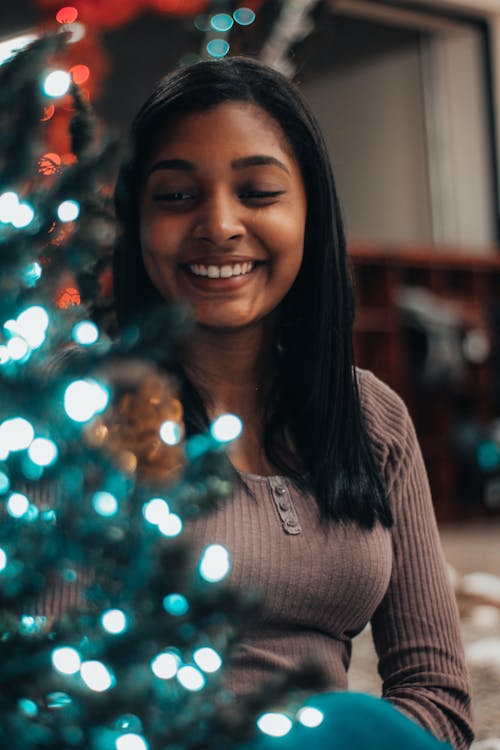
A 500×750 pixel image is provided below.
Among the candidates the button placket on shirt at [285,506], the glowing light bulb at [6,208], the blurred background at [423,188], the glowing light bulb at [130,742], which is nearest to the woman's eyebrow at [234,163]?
the button placket on shirt at [285,506]

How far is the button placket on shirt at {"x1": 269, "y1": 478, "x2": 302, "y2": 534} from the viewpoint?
92cm

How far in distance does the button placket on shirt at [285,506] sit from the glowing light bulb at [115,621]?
0.50 metres

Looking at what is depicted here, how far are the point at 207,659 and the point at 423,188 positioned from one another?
222 inches

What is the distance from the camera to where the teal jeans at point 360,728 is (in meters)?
0.54

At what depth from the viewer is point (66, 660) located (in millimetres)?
416

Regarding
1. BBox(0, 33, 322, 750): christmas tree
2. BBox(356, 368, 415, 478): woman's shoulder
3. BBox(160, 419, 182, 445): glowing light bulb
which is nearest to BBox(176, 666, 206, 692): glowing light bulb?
BBox(0, 33, 322, 750): christmas tree

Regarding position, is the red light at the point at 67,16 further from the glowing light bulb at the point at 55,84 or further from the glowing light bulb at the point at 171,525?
the glowing light bulb at the point at 171,525

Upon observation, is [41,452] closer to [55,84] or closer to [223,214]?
[55,84]

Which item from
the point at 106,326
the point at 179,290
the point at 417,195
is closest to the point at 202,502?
the point at 106,326

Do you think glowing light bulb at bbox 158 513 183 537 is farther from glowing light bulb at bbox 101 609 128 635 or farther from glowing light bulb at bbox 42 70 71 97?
glowing light bulb at bbox 42 70 71 97

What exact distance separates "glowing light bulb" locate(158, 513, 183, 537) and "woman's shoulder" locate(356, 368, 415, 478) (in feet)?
1.93

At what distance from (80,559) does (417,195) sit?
564 cm

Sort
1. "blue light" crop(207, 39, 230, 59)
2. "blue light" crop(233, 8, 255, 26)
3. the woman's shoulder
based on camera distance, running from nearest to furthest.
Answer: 1. the woman's shoulder
2. "blue light" crop(207, 39, 230, 59)
3. "blue light" crop(233, 8, 255, 26)

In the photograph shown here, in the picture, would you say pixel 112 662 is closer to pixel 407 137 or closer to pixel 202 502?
pixel 202 502
